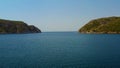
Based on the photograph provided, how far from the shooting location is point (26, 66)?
53.7 m

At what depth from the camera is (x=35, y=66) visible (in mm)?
54125

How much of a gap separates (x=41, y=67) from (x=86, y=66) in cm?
1090

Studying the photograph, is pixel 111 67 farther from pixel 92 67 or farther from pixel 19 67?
pixel 19 67

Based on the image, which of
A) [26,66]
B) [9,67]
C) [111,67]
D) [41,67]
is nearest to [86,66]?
[111,67]

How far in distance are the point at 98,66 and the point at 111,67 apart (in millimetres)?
3152

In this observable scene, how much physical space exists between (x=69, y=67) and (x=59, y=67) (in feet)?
7.80

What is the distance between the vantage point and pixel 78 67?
5244 cm

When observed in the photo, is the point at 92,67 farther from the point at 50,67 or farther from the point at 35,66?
the point at 35,66

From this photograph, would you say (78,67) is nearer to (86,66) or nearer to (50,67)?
(86,66)

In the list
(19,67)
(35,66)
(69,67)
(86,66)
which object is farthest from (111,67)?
(19,67)

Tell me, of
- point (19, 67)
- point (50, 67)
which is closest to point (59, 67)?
point (50, 67)

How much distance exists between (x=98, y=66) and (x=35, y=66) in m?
15.4

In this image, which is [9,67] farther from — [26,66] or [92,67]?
[92,67]

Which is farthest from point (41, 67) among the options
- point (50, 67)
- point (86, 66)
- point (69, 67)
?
point (86, 66)
